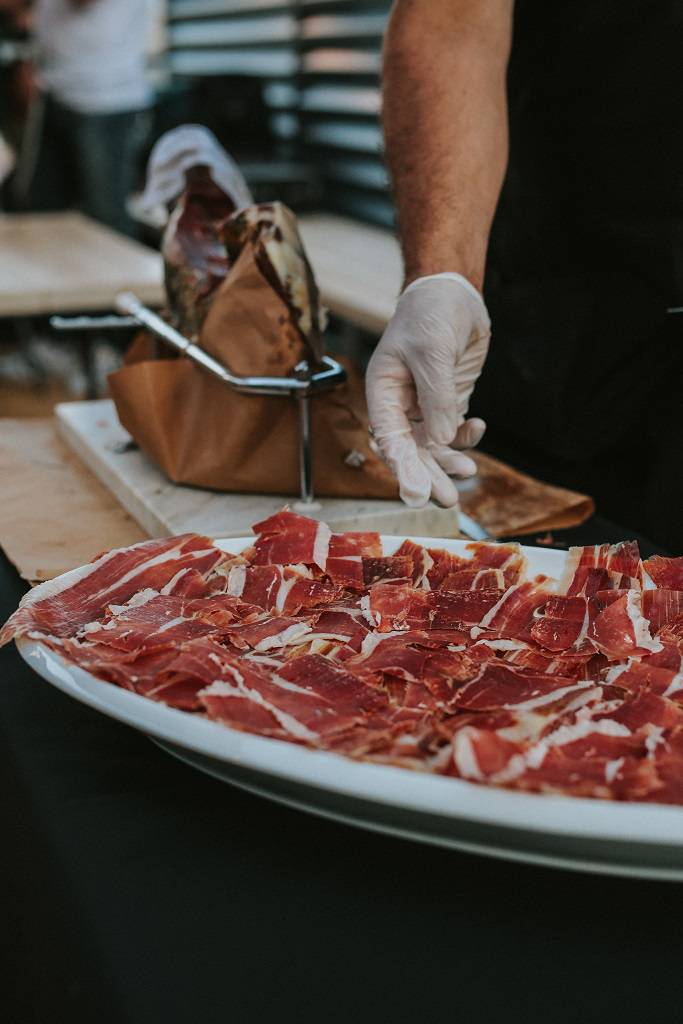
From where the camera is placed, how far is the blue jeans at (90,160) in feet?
16.2

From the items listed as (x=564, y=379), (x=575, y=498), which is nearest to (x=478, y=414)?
(x=564, y=379)

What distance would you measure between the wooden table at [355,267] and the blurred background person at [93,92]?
896 millimetres

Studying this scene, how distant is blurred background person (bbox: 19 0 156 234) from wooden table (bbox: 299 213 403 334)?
90cm

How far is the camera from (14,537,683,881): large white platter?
1.87 ft

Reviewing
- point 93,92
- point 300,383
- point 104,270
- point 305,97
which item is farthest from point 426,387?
point 305,97

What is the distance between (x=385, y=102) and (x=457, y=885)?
1158 mm

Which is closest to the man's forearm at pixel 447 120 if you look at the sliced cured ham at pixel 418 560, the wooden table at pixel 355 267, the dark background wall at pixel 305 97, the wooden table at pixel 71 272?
the sliced cured ham at pixel 418 560

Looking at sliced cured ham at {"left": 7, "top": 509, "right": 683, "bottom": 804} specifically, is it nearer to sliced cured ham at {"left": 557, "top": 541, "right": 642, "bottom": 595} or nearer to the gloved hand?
sliced cured ham at {"left": 557, "top": 541, "right": 642, "bottom": 595}

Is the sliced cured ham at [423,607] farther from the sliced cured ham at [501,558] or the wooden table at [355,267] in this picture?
the wooden table at [355,267]

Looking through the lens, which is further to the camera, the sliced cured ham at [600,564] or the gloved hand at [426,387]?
the gloved hand at [426,387]

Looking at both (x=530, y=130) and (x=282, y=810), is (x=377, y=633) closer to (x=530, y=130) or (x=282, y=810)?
(x=282, y=810)

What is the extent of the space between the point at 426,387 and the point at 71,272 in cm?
248

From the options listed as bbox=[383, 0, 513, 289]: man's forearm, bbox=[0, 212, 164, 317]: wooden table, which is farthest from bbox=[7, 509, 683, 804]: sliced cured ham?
bbox=[0, 212, 164, 317]: wooden table

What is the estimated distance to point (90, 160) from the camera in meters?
5.00
